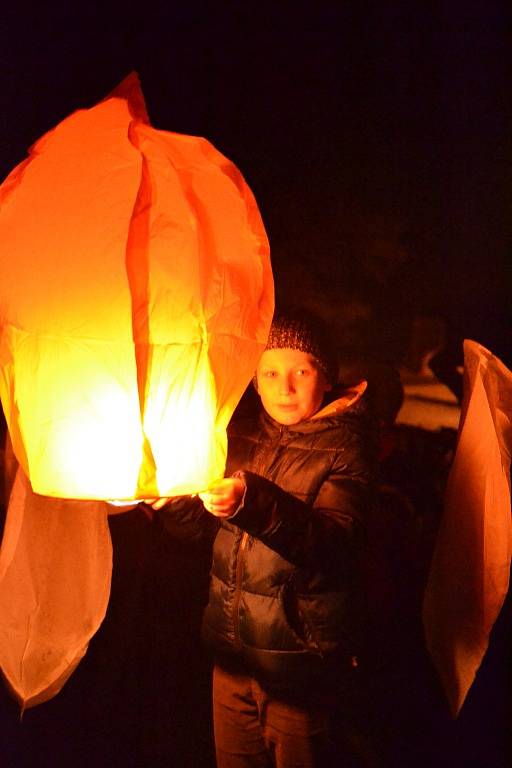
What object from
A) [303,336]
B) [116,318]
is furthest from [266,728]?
[116,318]

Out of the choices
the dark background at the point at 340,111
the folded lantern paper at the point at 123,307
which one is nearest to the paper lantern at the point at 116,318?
the folded lantern paper at the point at 123,307

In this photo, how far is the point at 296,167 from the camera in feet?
9.04

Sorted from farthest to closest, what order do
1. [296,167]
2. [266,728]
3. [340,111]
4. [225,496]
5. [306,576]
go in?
[296,167] < [340,111] < [266,728] < [306,576] < [225,496]

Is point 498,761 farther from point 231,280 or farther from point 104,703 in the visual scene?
point 231,280

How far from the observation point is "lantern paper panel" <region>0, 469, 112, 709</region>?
5.84 feet

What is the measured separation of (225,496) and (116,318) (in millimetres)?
461

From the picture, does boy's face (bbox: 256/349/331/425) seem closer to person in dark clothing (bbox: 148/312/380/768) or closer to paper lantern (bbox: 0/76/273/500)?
person in dark clothing (bbox: 148/312/380/768)

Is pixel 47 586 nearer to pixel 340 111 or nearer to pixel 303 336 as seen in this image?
pixel 303 336

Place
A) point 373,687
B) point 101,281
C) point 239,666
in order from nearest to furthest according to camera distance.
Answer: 1. point 101,281
2. point 239,666
3. point 373,687

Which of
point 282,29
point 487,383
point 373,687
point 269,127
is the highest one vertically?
point 282,29

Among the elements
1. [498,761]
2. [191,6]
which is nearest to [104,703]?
[498,761]

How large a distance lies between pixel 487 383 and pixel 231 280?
0.90 metres

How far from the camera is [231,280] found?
127 cm

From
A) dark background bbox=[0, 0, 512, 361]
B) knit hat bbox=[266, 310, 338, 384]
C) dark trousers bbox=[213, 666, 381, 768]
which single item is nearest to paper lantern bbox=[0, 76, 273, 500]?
knit hat bbox=[266, 310, 338, 384]
